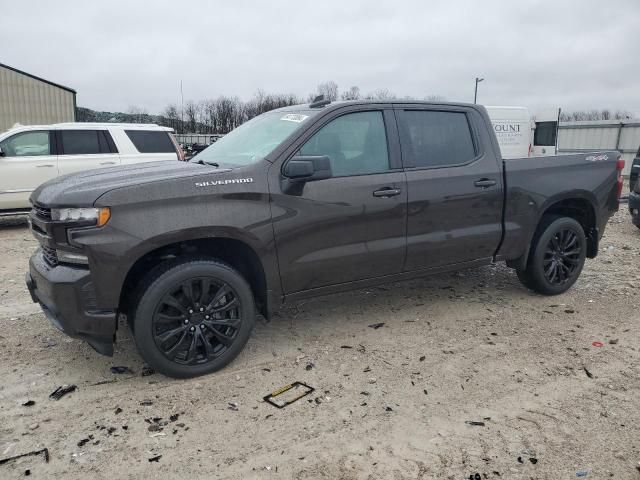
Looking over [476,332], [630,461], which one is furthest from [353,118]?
[630,461]

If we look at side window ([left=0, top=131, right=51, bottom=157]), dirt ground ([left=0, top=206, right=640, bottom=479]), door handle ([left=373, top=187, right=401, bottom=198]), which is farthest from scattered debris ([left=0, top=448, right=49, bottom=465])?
side window ([left=0, top=131, right=51, bottom=157])

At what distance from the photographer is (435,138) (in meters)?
4.46

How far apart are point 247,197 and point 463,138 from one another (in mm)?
2217

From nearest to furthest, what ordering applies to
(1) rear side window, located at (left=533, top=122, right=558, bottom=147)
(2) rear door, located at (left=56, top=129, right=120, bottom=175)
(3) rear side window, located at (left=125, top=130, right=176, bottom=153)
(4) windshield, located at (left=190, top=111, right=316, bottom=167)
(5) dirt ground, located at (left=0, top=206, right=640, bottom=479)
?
(5) dirt ground, located at (left=0, top=206, right=640, bottom=479), (4) windshield, located at (left=190, top=111, right=316, bottom=167), (2) rear door, located at (left=56, top=129, right=120, bottom=175), (3) rear side window, located at (left=125, top=130, right=176, bottom=153), (1) rear side window, located at (left=533, top=122, right=558, bottom=147)

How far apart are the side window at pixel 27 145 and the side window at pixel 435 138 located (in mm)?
7750

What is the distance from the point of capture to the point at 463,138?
4648 millimetres

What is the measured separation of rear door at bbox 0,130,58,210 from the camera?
29.9 ft

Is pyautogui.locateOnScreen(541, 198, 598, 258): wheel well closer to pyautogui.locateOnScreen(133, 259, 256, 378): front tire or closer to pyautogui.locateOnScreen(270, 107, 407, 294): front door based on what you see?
pyautogui.locateOnScreen(270, 107, 407, 294): front door

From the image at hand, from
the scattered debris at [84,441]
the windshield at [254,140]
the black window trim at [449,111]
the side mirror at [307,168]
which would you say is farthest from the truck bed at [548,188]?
the scattered debris at [84,441]

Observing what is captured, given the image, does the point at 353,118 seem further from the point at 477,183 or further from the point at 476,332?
the point at 476,332

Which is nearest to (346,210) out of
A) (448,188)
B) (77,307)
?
(448,188)

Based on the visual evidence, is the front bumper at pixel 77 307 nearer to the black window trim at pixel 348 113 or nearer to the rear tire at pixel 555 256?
the black window trim at pixel 348 113

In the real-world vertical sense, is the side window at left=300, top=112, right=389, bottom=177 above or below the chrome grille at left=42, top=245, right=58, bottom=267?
above

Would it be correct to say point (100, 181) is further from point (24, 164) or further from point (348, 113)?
point (24, 164)
